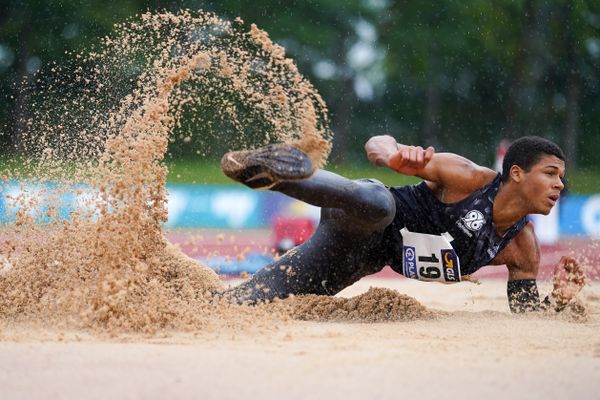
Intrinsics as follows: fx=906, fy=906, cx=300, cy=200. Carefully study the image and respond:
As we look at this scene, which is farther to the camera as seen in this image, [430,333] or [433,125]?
[433,125]

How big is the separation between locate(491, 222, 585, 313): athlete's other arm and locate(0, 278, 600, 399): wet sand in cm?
58

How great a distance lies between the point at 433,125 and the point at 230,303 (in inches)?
791

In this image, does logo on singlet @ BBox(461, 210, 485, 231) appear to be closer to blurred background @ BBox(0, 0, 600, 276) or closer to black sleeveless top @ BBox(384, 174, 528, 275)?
black sleeveless top @ BBox(384, 174, 528, 275)

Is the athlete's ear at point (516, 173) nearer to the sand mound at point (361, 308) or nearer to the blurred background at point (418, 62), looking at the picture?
the sand mound at point (361, 308)

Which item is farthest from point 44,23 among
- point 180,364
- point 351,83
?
point 180,364

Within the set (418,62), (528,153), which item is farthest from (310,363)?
(418,62)

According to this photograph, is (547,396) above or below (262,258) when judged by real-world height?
below

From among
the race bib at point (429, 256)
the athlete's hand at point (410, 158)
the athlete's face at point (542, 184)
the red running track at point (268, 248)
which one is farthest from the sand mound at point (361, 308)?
the red running track at point (268, 248)

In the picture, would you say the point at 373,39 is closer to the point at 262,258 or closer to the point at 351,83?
the point at 351,83

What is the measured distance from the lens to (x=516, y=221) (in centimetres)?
506

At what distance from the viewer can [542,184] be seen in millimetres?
5000

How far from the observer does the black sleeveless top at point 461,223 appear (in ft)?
16.1

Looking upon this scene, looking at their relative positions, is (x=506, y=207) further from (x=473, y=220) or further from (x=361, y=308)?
(x=361, y=308)

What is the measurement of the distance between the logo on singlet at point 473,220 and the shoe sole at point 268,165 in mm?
1176
